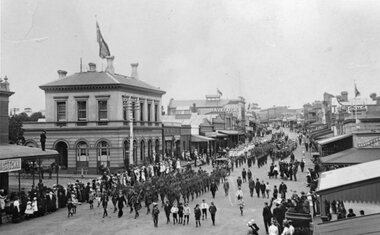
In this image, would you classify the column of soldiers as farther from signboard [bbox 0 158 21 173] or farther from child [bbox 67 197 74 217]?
signboard [bbox 0 158 21 173]

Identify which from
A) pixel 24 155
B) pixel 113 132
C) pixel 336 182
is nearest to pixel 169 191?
pixel 24 155

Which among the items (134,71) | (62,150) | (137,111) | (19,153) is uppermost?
(134,71)

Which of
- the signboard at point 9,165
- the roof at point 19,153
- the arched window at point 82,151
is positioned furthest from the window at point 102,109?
the signboard at point 9,165

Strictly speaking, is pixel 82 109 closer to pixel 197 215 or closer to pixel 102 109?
pixel 102 109

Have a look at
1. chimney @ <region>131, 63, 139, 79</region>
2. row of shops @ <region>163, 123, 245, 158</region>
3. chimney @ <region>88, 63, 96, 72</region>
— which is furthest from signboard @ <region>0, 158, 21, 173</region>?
chimney @ <region>131, 63, 139, 79</region>

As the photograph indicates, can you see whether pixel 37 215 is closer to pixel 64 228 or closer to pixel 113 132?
pixel 64 228

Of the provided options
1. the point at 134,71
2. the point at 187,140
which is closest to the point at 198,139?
the point at 187,140
